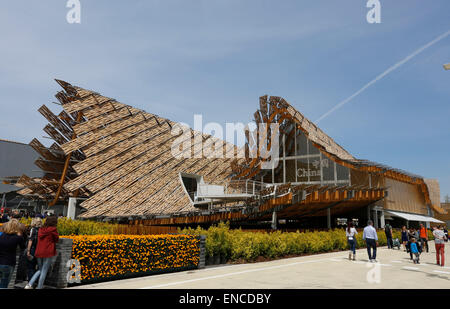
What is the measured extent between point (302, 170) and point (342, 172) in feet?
10.3

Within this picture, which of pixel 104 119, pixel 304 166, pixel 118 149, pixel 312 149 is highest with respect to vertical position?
pixel 104 119

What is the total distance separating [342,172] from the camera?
24203 mm

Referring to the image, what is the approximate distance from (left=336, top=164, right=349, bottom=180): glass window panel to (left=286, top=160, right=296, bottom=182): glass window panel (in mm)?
3698

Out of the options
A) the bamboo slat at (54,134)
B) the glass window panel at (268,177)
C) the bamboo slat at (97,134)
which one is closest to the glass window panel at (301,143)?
the glass window panel at (268,177)

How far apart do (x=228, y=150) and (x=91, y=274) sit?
112 ft

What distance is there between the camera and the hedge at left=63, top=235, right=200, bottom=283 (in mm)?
7648

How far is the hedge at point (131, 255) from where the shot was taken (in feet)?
25.1

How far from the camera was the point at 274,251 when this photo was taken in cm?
1281

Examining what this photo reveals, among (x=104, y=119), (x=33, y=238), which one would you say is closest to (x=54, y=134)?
(x=104, y=119)

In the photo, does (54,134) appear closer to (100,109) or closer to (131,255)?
(100,109)

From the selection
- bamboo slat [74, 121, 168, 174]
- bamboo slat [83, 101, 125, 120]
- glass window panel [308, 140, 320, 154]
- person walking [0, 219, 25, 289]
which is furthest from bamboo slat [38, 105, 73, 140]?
person walking [0, 219, 25, 289]

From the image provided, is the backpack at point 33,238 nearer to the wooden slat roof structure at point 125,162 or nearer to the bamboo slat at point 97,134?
the wooden slat roof structure at point 125,162
